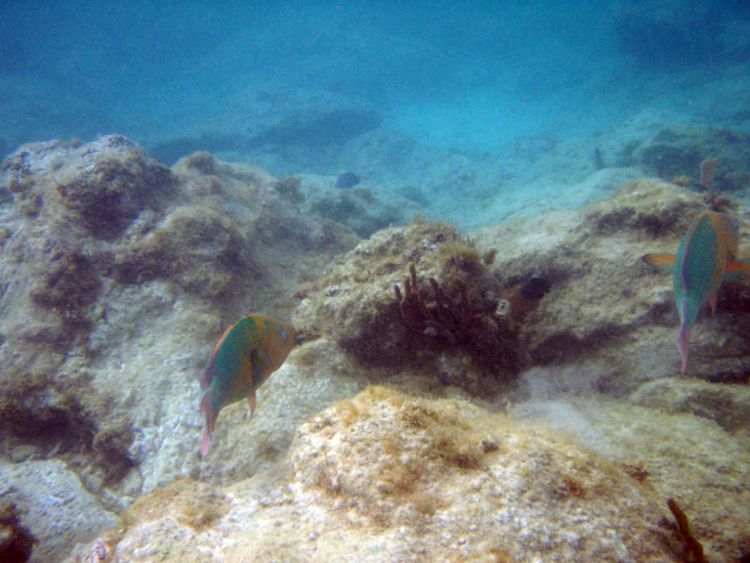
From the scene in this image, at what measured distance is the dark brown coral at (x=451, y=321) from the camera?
2939 millimetres

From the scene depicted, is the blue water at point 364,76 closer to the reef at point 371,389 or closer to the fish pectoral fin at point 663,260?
the reef at point 371,389

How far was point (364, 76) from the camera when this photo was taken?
148ft

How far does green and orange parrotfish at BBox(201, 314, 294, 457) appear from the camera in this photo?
187 cm

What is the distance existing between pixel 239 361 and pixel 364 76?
1962 inches

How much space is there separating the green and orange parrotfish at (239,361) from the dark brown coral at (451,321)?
117 cm

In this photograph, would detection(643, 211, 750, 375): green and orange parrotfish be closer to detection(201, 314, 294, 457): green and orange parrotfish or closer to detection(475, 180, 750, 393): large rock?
detection(475, 180, 750, 393): large rock

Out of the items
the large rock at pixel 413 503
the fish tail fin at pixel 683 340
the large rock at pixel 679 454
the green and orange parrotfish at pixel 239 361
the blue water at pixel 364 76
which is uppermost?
the blue water at pixel 364 76

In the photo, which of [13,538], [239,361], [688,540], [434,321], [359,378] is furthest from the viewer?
[359,378]

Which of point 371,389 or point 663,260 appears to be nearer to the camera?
point 371,389

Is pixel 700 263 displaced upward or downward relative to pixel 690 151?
downward

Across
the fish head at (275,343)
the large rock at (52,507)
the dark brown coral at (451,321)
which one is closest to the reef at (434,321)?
the dark brown coral at (451,321)

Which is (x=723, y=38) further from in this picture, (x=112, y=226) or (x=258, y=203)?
(x=112, y=226)

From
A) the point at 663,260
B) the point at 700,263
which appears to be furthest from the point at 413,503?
the point at 663,260

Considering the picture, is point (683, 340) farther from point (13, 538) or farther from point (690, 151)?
point (690, 151)
